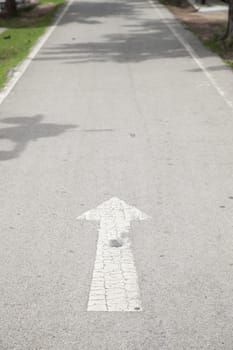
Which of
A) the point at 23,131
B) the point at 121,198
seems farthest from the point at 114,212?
the point at 23,131

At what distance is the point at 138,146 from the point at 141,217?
9.47 feet

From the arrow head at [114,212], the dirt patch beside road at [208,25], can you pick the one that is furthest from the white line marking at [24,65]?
the arrow head at [114,212]

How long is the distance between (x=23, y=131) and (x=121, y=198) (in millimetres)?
3758

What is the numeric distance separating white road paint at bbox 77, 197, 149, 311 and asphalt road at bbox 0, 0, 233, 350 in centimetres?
7

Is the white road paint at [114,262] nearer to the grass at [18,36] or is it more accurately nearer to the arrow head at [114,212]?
the arrow head at [114,212]

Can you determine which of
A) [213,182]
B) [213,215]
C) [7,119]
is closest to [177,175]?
[213,182]

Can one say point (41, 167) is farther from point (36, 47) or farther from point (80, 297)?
point (36, 47)

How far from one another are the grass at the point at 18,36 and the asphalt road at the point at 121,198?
2340mm

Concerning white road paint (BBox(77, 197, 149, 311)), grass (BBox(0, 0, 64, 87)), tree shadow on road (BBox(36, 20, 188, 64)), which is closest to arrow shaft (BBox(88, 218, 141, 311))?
white road paint (BBox(77, 197, 149, 311))

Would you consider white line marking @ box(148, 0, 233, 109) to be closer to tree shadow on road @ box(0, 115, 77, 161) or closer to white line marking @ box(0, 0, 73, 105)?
tree shadow on road @ box(0, 115, 77, 161)

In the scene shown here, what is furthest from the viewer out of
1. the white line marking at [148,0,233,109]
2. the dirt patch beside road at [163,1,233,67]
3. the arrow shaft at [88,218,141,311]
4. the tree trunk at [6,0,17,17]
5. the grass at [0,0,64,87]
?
the tree trunk at [6,0,17,17]

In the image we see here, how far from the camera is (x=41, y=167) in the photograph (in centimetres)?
878

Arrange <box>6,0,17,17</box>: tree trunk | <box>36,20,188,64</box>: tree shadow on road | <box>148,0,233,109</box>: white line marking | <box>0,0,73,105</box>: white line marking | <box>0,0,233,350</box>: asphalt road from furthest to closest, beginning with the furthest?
<box>6,0,17,17</box>: tree trunk, <box>36,20,188,64</box>: tree shadow on road, <box>0,0,73,105</box>: white line marking, <box>148,0,233,109</box>: white line marking, <box>0,0,233,350</box>: asphalt road

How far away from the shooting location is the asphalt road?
4.92 meters
